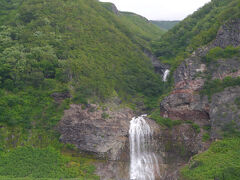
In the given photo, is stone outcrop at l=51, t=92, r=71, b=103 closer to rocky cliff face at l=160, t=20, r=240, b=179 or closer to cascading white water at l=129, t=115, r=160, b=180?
cascading white water at l=129, t=115, r=160, b=180

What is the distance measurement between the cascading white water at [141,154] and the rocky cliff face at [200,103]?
232cm

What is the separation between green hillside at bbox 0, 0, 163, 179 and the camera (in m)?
39.6

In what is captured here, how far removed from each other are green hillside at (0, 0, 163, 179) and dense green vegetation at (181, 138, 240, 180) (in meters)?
12.6

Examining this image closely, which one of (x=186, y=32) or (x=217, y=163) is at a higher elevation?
(x=186, y=32)

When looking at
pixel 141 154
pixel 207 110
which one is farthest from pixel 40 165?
pixel 207 110

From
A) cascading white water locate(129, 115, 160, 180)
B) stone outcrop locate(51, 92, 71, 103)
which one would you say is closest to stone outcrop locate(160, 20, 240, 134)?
cascading white water locate(129, 115, 160, 180)

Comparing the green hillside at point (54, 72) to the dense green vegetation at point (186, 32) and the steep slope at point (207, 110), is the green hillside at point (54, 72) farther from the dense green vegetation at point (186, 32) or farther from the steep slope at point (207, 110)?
the steep slope at point (207, 110)

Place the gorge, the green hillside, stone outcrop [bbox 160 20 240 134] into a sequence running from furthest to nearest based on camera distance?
stone outcrop [bbox 160 20 240 134] < the green hillside < the gorge

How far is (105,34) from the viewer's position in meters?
67.0

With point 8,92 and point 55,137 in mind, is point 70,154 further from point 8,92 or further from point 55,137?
point 8,92

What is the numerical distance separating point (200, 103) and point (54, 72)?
25126 mm

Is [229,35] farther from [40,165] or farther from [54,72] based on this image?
[40,165]

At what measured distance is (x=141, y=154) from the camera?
1614 inches

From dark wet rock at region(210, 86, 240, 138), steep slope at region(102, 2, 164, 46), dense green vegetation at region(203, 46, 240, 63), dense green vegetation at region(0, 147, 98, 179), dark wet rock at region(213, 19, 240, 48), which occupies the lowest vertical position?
dense green vegetation at region(0, 147, 98, 179)
